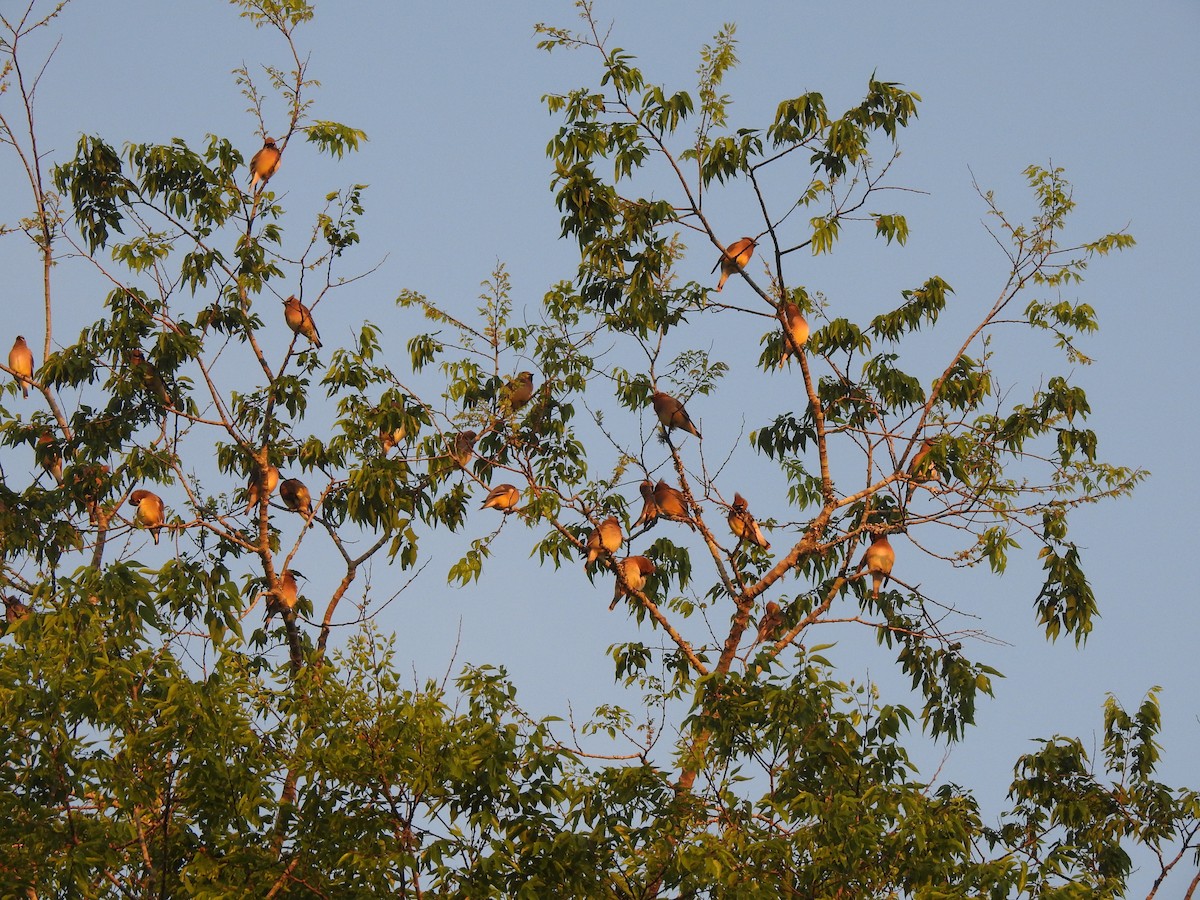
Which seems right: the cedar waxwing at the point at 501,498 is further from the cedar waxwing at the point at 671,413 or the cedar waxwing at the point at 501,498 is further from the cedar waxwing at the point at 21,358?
the cedar waxwing at the point at 21,358

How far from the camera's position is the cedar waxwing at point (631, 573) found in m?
7.73

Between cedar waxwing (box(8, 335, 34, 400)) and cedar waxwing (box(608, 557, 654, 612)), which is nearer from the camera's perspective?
cedar waxwing (box(608, 557, 654, 612))

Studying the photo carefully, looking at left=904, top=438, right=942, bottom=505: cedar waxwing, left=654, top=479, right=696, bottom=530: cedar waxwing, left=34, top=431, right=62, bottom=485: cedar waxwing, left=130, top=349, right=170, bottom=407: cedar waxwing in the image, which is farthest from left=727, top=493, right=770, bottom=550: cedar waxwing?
left=34, top=431, right=62, bottom=485: cedar waxwing

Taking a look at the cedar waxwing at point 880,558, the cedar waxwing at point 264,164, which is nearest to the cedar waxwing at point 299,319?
the cedar waxwing at point 264,164

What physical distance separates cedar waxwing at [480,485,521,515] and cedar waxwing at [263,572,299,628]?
4.88 ft

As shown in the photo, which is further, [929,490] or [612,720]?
[929,490]

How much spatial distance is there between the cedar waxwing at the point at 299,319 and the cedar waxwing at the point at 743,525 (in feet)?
10.3

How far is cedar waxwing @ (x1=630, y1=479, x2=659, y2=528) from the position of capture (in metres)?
7.86

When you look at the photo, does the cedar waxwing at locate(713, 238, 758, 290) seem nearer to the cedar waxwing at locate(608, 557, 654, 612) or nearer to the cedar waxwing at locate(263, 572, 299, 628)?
the cedar waxwing at locate(608, 557, 654, 612)

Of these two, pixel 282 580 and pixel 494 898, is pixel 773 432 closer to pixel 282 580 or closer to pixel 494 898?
pixel 282 580

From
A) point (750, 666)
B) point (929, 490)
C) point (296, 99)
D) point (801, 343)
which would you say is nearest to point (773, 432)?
point (801, 343)

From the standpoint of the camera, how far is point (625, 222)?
7996 millimetres

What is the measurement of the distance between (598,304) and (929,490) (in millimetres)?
2333

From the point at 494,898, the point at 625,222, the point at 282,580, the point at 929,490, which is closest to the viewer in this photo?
the point at 494,898
